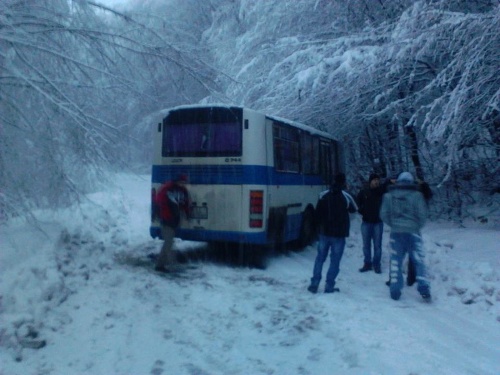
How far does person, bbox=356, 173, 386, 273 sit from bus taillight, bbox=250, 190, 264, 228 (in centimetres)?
191

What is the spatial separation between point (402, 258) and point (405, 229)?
441mm

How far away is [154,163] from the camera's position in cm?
1135

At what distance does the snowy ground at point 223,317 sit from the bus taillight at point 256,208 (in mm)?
919

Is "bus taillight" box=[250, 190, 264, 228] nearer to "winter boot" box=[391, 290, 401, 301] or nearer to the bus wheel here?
the bus wheel

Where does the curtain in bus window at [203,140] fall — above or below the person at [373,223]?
above

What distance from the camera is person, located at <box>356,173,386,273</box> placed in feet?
33.8

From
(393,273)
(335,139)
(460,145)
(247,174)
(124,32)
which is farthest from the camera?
(335,139)

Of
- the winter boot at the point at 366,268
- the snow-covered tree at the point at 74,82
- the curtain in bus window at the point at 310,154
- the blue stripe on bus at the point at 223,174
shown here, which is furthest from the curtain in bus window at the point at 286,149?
the snow-covered tree at the point at 74,82

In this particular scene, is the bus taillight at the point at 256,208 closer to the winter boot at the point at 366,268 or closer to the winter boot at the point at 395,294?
the winter boot at the point at 366,268

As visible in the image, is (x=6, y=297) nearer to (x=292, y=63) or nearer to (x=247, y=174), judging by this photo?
(x=247, y=174)

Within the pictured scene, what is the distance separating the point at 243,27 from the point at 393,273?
12828mm

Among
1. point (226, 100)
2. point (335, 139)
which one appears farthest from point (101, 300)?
point (335, 139)

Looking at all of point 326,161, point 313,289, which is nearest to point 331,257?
point 313,289

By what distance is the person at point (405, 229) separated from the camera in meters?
8.12
